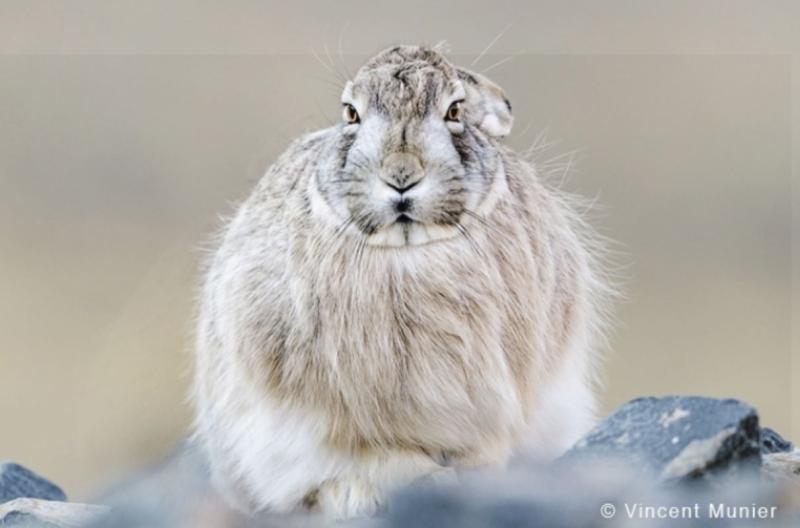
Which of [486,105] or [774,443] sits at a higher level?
[486,105]

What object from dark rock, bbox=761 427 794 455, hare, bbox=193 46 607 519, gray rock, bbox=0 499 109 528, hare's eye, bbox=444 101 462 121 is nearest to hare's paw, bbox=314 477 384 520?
hare, bbox=193 46 607 519

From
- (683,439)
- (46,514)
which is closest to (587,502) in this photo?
(683,439)

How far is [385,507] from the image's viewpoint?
2.86 meters

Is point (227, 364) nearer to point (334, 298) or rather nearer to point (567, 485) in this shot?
point (334, 298)

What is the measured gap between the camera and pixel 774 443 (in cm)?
338

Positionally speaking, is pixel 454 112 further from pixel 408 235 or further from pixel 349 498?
pixel 349 498

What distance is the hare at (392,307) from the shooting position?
9.00 ft

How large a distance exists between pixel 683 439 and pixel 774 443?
2.79ft

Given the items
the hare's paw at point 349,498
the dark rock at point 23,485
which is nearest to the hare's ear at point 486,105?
the hare's paw at point 349,498

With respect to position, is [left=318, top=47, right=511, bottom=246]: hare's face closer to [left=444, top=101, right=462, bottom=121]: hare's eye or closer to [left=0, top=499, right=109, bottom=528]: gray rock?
[left=444, top=101, right=462, bottom=121]: hare's eye

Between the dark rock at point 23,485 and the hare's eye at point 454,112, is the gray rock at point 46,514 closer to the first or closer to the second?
the dark rock at point 23,485

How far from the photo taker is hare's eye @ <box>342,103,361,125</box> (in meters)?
2.84

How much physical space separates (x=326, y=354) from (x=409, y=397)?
186 mm

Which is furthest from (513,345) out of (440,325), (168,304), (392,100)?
(168,304)
